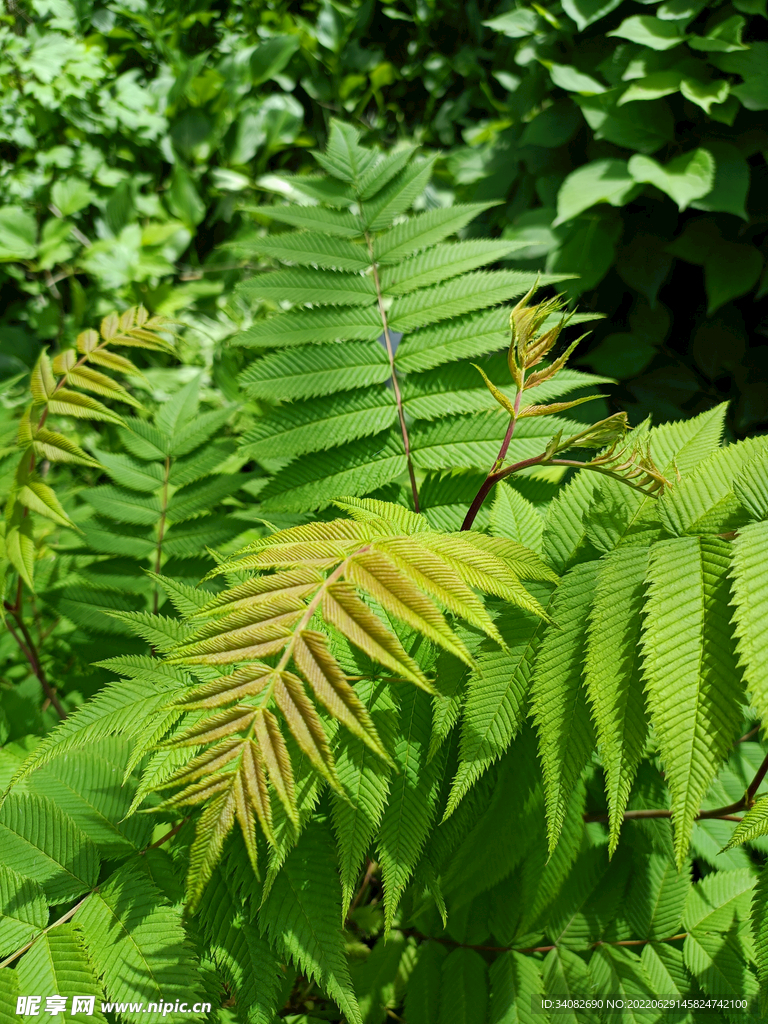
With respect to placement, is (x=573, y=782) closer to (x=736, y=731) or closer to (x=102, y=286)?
(x=736, y=731)

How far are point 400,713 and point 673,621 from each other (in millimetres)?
449

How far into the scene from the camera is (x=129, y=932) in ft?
3.27

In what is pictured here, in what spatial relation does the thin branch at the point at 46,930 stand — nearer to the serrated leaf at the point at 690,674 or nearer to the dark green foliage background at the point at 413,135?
the serrated leaf at the point at 690,674

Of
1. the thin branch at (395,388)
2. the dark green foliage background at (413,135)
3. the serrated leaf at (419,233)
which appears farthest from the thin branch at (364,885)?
the dark green foliage background at (413,135)

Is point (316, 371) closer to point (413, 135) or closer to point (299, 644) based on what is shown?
point (299, 644)

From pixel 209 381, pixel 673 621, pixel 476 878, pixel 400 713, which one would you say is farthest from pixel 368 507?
pixel 209 381

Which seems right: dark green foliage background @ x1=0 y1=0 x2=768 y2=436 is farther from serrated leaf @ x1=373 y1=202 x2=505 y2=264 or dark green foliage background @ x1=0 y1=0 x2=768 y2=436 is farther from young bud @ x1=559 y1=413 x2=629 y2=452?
young bud @ x1=559 y1=413 x2=629 y2=452

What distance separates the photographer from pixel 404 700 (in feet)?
3.48
